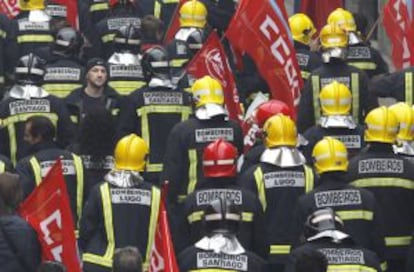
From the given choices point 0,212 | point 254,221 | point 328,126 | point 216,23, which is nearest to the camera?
point 0,212

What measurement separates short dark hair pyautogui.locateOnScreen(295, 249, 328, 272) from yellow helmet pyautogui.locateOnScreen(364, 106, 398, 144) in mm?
3315

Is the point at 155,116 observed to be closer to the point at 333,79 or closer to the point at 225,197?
the point at 333,79

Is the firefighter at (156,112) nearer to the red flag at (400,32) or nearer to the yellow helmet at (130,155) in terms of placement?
the yellow helmet at (130,155)

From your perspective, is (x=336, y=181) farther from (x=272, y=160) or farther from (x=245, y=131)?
(x=245, y=131)

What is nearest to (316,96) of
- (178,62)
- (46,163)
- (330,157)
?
(178,62)

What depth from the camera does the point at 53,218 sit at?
1720 cm

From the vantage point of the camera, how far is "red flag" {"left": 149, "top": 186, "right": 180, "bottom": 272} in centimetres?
1616

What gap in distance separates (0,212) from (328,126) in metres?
3.90

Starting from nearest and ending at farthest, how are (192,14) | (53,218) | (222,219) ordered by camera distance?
1. (222,219)
2. (53,218)
3. (192,14)

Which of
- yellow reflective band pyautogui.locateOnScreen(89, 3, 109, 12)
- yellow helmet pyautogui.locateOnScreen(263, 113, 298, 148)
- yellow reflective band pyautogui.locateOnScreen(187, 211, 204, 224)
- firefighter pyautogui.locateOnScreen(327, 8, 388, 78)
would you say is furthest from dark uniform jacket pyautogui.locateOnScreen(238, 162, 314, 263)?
yellow reflective band pyautogui.locateOnScreen(89, 3, 109, 12)

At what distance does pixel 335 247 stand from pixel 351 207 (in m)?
1.44

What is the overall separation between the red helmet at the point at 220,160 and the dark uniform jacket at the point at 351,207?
2.19ft

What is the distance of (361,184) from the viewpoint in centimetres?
1858

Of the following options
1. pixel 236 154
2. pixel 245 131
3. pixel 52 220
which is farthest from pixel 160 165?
pixel 52 220
